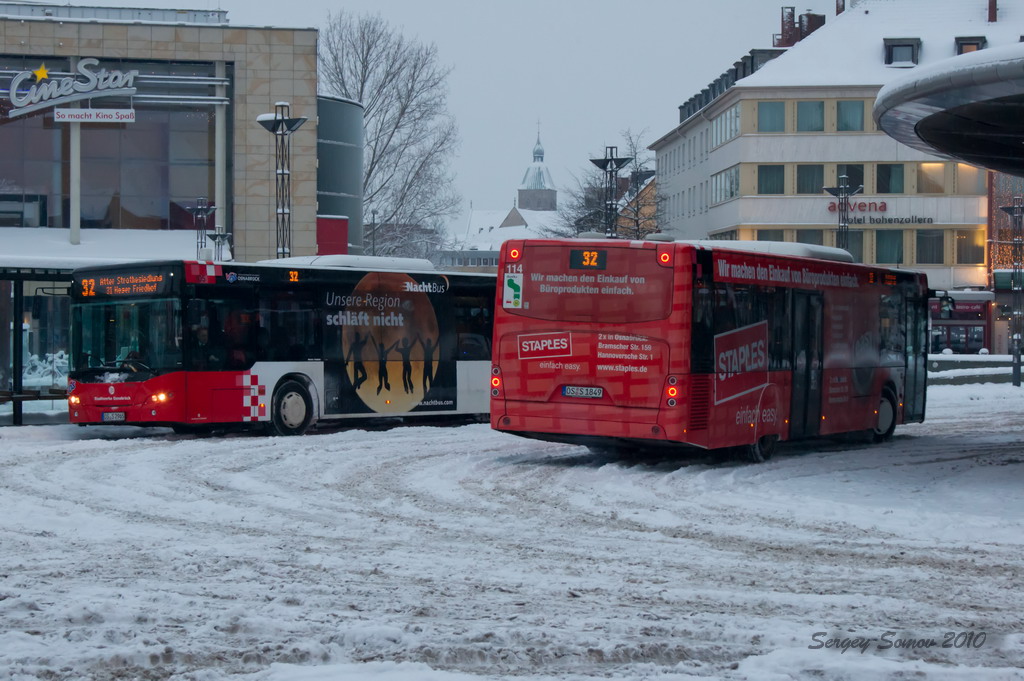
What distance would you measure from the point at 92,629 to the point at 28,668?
0.83 metres

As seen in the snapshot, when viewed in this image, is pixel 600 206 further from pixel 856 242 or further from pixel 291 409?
pixel 291 409

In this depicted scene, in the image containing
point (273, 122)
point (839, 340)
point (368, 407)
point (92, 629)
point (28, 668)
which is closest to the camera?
point (28, 668)

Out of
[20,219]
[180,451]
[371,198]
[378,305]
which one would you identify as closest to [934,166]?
[371,198]

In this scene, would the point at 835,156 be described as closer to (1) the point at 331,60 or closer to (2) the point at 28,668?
(1) the point at 331,60

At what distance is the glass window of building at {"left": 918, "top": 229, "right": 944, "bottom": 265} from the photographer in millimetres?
72250

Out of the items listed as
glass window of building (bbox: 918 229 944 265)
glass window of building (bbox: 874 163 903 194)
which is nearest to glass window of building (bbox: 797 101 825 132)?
glass window of building (bbox: 874 163 903 194)

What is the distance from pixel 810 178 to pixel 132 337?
56.3 meters

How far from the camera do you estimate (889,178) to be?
72.3m

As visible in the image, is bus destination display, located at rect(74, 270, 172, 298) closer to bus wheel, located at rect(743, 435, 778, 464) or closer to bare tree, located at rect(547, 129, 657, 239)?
bus wheel, located at rect(743, 435, 778, 464)

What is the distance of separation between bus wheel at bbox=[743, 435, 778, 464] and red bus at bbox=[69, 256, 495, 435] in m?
7.09

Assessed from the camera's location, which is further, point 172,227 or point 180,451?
point 172,227

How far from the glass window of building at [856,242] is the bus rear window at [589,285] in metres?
57.6

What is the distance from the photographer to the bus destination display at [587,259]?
16.5m

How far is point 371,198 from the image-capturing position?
59.2 meters
